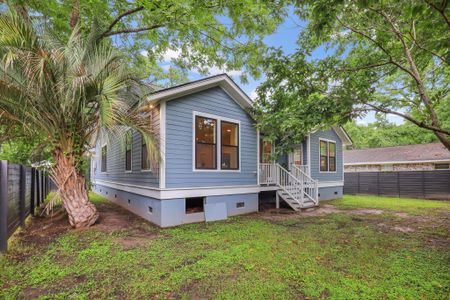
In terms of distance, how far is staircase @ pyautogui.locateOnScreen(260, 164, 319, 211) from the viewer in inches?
353

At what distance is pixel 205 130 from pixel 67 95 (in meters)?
3.78

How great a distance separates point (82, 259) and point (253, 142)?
624 cm

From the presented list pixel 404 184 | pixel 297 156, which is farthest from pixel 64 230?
pixel 404 184

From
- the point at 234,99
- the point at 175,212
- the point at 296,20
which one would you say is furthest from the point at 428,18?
the point at 175,212

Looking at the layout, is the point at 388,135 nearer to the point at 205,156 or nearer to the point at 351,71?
the point at 351,71

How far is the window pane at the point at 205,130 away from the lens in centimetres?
718

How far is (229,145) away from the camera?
25.8 feet

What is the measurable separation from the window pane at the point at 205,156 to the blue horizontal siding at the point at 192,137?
24 centimetres

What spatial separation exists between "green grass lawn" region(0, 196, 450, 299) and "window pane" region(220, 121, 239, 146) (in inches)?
121

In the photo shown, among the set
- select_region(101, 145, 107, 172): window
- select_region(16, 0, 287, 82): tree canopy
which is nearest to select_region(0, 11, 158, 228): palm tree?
select_region(16, 0, 287, 82): tree canopy

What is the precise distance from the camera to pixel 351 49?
6.86m

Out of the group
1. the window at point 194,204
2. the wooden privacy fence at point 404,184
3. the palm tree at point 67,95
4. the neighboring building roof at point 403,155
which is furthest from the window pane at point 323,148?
the palm tree at point 67,95

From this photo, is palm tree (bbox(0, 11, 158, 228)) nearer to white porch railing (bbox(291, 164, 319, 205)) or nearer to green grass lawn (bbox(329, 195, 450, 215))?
white porch railing (bbox(291, 164, 319, 205))

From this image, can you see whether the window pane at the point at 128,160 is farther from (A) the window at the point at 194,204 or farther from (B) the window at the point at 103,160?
(B) the window at the point at 103,160
